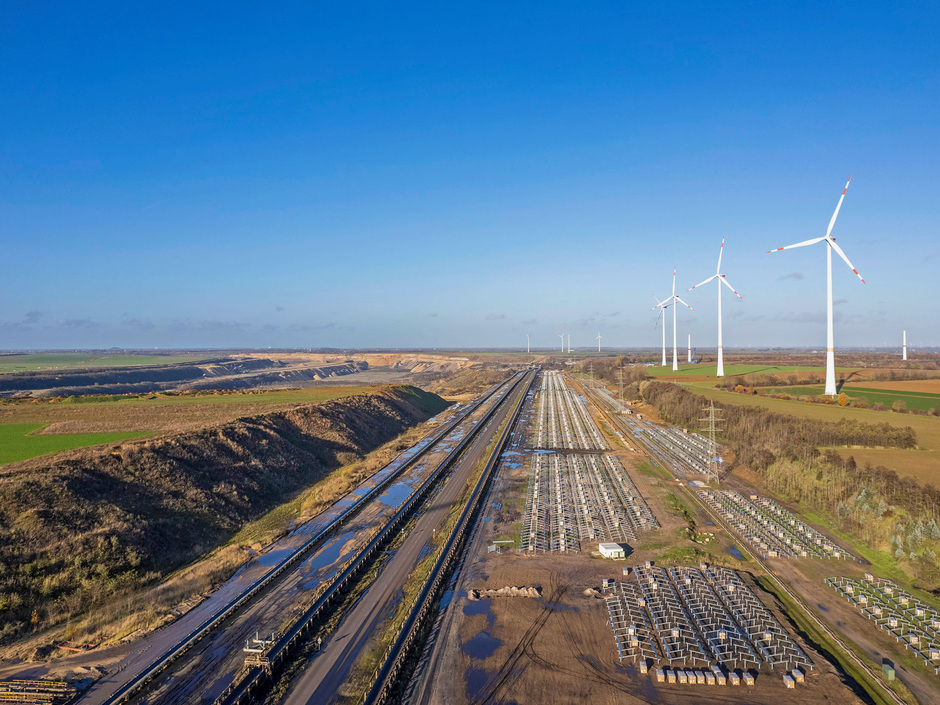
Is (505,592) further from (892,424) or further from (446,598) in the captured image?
(892,424)

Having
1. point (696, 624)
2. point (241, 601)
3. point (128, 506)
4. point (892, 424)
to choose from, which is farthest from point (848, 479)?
point (128, 506)

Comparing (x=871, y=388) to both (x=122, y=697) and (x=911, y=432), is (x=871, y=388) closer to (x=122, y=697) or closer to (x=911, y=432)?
(x=911, y=432)

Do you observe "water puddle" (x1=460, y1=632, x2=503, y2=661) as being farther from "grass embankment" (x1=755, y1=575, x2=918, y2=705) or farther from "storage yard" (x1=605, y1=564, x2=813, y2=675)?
"grass embankment" (x1=755, y1=575, x2=918, y2=705)

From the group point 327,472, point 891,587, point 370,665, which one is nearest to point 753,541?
point 891,587

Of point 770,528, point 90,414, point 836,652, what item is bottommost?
point 836,652

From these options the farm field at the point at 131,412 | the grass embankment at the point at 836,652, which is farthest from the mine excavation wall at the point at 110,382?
the grass embankment at the point at 836,652
